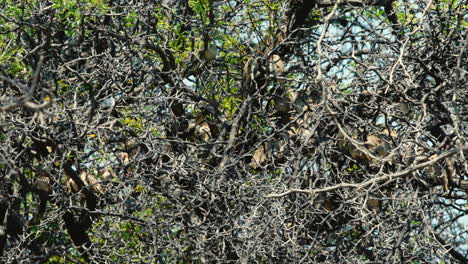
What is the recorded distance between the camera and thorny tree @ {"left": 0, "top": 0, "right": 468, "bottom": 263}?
5082 millimetres

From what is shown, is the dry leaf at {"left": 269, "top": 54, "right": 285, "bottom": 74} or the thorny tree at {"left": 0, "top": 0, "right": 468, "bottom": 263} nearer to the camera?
the thorny tree at {"left": 0, "top": 0, "right": 468, "bottom": 263}

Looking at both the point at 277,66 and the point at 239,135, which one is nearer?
the point at 277,66

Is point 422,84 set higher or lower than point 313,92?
higher

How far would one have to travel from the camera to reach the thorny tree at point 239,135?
5.08m

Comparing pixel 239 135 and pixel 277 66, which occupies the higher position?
pixel 277 66

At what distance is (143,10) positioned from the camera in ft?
20.5

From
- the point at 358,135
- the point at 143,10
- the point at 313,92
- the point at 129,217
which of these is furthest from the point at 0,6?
the point at 358,135

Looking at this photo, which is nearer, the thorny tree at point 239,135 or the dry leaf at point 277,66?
the thorny tree at point 239,135

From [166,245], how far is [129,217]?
385mm

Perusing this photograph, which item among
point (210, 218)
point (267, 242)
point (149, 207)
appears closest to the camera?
point (267, 242)

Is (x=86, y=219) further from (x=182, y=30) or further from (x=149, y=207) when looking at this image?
(x=182, y=30)

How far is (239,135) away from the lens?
20.2 feet

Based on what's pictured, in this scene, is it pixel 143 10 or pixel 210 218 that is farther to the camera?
pixel 143 10

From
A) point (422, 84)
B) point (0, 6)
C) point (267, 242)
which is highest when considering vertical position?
point (422, 84)
